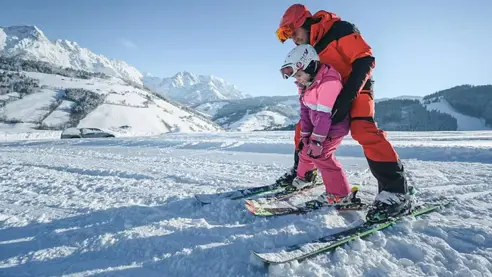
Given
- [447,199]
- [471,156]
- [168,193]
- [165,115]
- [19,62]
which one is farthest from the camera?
[19,62]

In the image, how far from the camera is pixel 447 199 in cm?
296

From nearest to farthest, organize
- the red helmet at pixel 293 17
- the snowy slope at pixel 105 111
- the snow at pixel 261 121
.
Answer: the red helmet at pixel 293 17
the snowy slope at pixel 105 111
the snow at pixel 261 121

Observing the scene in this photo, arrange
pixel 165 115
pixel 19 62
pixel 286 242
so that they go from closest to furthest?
1. pixel 286 242
2. pixel 165 115
3. pixel 19 62

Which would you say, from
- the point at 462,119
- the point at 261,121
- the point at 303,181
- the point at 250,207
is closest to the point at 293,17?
the point at 303,181

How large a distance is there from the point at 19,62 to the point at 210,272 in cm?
11356

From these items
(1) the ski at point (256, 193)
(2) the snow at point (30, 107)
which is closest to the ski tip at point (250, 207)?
(1) the ski at point (256, 193)

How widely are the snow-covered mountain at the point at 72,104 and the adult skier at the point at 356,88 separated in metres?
54.9

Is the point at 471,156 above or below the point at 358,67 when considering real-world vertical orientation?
below

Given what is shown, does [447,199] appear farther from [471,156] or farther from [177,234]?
[471,156]

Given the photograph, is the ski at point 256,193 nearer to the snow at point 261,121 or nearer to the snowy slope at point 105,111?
the snowy slope at point 105,111

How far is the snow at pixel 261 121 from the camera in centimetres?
15030

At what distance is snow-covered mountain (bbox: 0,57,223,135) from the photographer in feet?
199

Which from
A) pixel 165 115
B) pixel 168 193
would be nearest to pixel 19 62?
pixel 165 115

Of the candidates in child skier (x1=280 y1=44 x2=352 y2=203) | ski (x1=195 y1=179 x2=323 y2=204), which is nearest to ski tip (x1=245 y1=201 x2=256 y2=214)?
ski (x1=195 y1=179 x2=323 y2=204)
